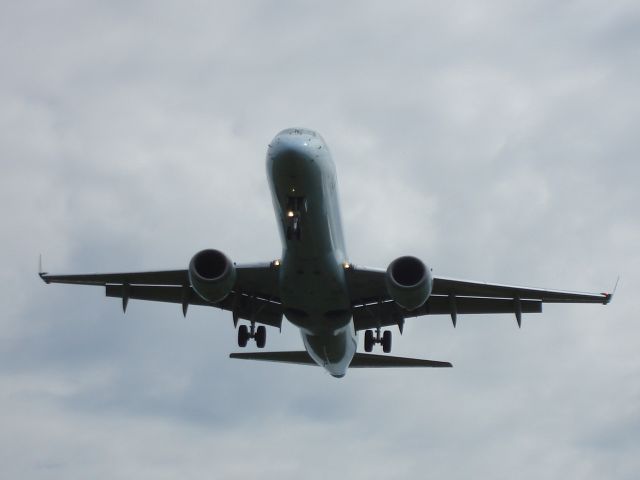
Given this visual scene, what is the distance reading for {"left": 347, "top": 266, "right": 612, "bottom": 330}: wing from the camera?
2853cm

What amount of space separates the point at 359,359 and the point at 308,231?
883 cm

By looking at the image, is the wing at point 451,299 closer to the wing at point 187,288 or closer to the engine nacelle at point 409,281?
the engine nacelle at point 409,281

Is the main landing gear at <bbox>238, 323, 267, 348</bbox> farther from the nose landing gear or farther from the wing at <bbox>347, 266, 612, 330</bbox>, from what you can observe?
the nose landing gear

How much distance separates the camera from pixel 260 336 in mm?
31719

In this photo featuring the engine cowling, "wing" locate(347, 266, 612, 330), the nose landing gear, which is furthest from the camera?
"wing" locate(347, 266, 612, 330)

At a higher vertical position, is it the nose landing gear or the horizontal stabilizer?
the nose landing gear

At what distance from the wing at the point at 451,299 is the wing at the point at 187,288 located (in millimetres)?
2574

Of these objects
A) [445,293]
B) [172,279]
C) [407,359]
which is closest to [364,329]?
[407,359]

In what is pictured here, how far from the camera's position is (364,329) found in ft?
108

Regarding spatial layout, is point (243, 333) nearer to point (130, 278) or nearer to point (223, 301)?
point (223, 301)

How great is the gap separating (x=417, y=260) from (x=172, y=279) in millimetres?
7938

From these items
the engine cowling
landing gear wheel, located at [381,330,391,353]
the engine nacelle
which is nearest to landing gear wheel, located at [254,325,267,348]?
landing gear wheel, located at [381,330,391,353]

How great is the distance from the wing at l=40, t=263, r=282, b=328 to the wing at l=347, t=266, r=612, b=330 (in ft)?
8.44

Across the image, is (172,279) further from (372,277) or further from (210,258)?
(372,277)
